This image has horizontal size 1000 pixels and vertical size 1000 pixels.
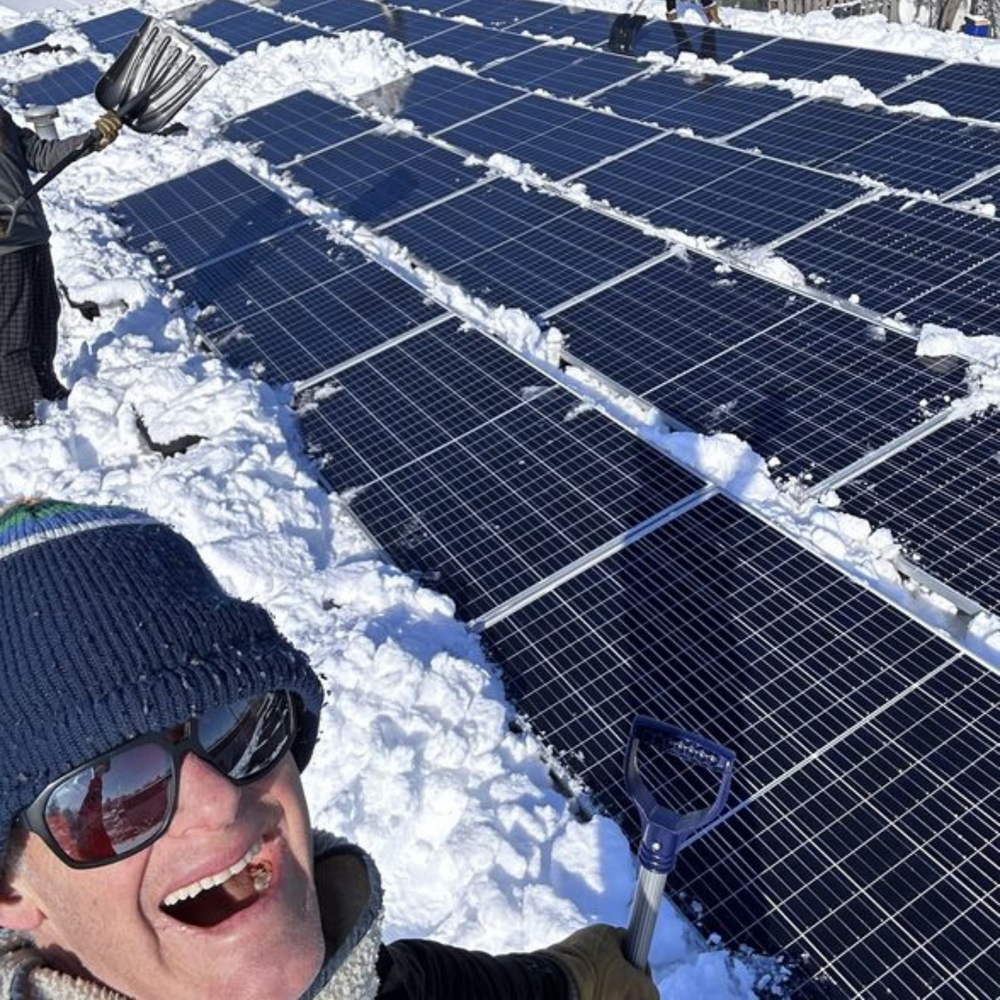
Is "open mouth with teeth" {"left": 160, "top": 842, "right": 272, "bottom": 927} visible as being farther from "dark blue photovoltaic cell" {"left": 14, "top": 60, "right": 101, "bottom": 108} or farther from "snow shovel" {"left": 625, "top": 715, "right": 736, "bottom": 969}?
"dark blue photovoltaic cell" {"left": 14, "top": 60, "right": 101, "bottom": 108}

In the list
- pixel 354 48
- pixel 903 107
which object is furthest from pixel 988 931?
pixel 354 48

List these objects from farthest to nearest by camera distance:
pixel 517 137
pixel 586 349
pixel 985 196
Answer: pixel 517 137, pixel 985 196, pixel 586 349

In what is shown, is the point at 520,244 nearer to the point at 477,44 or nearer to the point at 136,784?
the point at 136,784

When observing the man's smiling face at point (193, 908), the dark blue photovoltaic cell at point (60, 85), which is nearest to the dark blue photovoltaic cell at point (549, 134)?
the man's smiling face at point (193, 908)

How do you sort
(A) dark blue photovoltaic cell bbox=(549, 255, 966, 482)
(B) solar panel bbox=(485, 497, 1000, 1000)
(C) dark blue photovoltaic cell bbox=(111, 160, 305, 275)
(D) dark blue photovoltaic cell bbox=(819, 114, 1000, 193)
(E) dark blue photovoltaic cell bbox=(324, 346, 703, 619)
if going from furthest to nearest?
(C) dark blue photovoltaic cell bbox=(111, 160, 305, 275)
(D) dark blue photovoltaic cell bbox=(819, 114, 1000, 193)
(A) dark blue photovoltaic cell bbox=(549, 255, 966, 482)
(E) dark blue photovoltaic cell bbox=(324, 346, 703, 619)
(B) solar panel bbox=(485, 497, 1000, 1000)

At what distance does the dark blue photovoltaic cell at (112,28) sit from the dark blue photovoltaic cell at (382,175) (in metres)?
10.2

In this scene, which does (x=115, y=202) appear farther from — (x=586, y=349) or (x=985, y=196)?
(x=985, y=196)

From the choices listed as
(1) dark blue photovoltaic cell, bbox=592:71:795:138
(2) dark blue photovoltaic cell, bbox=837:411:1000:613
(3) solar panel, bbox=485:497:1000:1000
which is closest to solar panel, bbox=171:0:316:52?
(1) dark blue photovoltaic cell, bbox=592:71:795:138

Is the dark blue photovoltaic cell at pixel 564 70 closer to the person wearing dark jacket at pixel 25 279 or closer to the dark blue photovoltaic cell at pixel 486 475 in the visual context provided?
the person wearing dark jacket at pixel 25 279

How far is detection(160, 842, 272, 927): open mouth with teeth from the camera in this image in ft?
5.39

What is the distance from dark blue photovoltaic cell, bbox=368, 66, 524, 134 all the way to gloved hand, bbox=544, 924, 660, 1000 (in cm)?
992

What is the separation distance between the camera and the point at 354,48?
13.3 m

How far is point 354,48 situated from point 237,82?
1.81 metres

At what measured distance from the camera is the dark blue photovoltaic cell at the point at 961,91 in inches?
335
